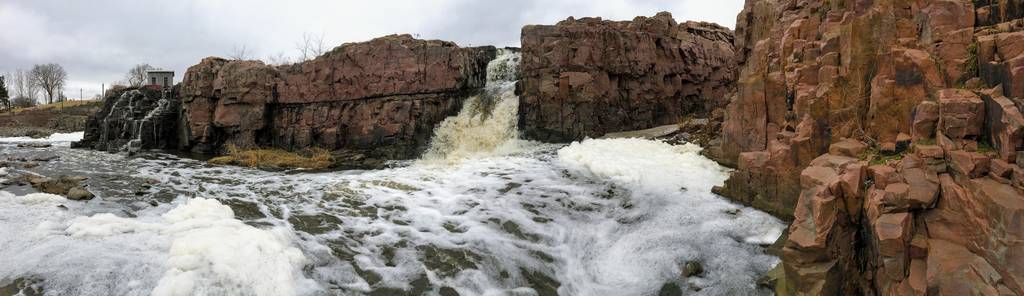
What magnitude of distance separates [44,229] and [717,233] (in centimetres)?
1028

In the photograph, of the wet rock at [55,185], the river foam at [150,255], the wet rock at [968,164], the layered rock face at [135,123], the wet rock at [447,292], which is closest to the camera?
the wet rock at [968,164]

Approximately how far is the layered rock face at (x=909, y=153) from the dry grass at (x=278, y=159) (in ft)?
47.0

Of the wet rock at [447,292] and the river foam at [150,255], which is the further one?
the wet rock at [447,292]

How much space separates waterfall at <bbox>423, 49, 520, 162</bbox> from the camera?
17.3m

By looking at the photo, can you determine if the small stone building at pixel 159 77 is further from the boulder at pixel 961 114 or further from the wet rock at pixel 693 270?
the boulder at pixel 961 114

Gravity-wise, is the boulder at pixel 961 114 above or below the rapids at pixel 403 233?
above

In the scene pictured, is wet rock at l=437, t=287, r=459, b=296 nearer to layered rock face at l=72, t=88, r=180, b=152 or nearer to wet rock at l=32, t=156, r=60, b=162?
wet rock at l=32, t=156, r=60, b=162

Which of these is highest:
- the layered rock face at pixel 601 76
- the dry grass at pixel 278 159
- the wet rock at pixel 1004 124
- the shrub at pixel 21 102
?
the shrub at pixel 21 102

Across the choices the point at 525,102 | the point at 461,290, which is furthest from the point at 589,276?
the point at 525,102

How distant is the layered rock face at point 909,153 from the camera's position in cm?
407

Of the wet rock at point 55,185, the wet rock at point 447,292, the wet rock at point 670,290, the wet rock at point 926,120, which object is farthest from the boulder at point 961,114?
the wet rock at point 55,185

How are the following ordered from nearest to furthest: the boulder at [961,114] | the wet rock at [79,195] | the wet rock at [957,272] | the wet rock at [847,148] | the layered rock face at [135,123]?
the wet rock at [957,272], the boulder at [961,114], the wet rock at [847,148], the wet rock at [79,195], the layered rock face at [135,123]

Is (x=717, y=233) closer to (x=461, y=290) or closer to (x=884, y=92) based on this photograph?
(x=884, y=92)

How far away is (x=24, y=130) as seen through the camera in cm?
3641
